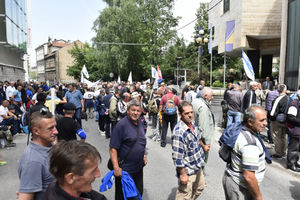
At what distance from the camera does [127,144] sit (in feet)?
10.3

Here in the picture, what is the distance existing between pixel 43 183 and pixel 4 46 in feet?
81.2

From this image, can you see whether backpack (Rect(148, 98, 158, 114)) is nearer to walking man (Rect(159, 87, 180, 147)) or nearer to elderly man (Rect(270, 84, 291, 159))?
walking man (Rect(159, 87, 180, 147))

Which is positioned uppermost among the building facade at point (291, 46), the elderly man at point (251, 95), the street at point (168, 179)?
the building facade at point (291, 46)

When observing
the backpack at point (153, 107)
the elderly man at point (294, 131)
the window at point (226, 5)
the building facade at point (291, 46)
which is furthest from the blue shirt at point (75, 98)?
the window at point (226, 5)

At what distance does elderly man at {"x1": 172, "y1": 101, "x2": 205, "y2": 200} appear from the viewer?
3012 millimetres

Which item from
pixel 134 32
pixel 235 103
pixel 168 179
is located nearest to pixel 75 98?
pixel 168 179

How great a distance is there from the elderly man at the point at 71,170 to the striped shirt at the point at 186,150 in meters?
1.69

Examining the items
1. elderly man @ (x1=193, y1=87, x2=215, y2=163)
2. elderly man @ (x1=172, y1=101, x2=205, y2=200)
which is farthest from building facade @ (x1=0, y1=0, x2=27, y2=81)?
elderly man @ (x1=172, y1=101, x2=205, y2=200)

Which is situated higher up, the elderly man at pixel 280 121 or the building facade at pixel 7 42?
the building facade at pixel 7 42

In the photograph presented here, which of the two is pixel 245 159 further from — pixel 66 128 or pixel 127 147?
pixel 66 128

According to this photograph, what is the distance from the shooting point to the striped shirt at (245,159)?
2410mm

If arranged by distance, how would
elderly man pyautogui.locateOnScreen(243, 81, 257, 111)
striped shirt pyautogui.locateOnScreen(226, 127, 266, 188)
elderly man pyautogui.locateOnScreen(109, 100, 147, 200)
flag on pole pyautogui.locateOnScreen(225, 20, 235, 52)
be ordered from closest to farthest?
1. striped shirt pyautogui.locateOnScreen(226, 127, 266, 188)
2. elderly man pyautogui.locateOnScreen(109, 100, 147, 200)
3. elderly man pyautogui.locateOnScreen(243, 81, 257, 111)
4. flag on pole pyautogui.locateOnScreen(225, 20, 235, 52)

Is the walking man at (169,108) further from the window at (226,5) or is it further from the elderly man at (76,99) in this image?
the window at (226,5)

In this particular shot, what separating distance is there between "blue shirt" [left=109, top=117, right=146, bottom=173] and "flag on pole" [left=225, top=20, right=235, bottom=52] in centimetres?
1926
